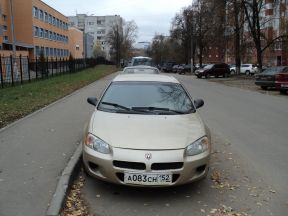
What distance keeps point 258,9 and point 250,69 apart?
19.1 m

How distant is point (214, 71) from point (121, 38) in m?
54.5

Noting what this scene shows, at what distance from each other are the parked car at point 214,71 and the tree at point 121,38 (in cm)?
4717

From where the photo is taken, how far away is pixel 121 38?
324 ft

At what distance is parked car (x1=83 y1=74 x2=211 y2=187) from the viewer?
5016mm

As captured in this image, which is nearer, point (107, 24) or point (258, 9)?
point (258, 9)

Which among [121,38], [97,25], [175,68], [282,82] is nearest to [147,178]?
[282,82]

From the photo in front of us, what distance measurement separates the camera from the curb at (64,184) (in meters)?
4.65

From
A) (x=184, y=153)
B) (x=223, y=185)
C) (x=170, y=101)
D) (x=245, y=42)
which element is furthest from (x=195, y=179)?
(x=245, y=42)

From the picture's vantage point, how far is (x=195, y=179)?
5262mm

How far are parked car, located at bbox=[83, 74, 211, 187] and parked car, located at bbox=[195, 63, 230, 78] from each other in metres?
41.1

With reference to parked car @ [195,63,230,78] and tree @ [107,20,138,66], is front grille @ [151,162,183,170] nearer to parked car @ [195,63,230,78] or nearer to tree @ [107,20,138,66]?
parked car @ [195,63,230,78]

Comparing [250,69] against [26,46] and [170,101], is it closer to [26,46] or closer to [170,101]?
[26,46]

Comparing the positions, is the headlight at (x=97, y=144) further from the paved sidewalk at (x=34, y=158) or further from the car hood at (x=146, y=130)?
the paved sidewalk at (x=34, y=158)

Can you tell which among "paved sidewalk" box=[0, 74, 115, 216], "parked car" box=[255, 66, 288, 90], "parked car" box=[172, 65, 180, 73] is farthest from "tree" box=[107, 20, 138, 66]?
"paved sidewalk" box=[0, 74, 115, 216]
